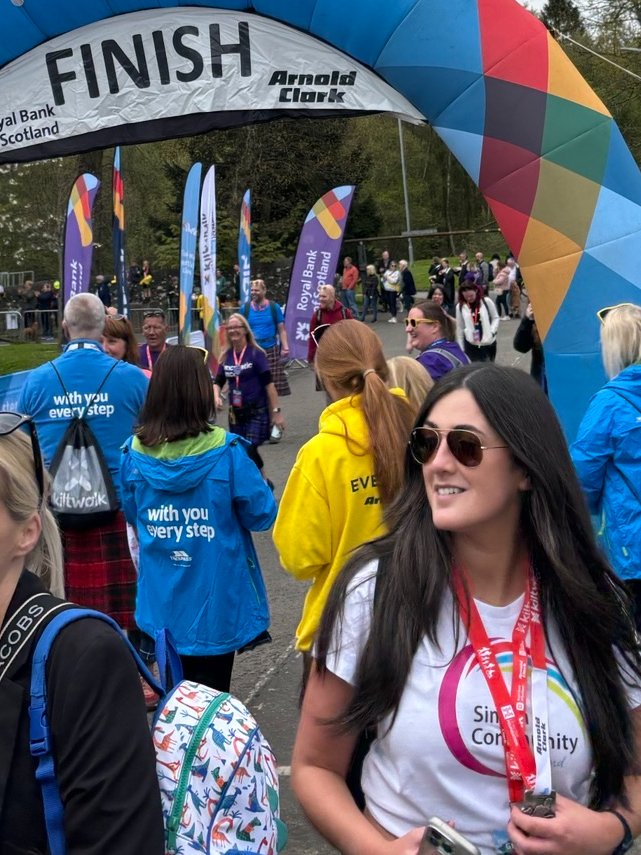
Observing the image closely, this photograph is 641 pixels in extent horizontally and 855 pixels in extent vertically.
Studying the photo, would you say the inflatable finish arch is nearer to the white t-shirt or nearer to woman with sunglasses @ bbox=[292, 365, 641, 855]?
woman with sunglasses @ bbox=[292, 365, 641, 855]

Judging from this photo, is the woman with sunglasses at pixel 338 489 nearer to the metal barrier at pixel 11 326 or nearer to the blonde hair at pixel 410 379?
the blonde hair at pixel 410 379

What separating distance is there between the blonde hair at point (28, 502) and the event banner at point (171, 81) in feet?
12.1

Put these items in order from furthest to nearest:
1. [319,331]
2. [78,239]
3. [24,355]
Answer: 1. [24,355]
2. [78,239]
3. [319,331]

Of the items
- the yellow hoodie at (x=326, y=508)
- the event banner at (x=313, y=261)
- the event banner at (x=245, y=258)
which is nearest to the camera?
the yellow hoodie at (x=326, y=508)

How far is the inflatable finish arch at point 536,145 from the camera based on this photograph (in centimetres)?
477

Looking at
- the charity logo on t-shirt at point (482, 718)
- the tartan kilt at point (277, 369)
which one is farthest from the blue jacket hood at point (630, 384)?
the tartan kilt at point (277, 369)

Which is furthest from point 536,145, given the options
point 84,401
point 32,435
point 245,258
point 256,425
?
point 245,258

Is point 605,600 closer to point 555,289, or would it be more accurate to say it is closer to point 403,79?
point 555,289

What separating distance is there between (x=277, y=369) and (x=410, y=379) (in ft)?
26.1

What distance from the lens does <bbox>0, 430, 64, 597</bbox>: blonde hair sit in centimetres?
194

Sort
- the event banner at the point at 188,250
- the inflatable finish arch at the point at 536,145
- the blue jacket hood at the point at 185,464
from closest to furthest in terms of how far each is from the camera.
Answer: the blue jacket hood at the point at 185,464, the inflatable finish arch at the point at 536,145, the event banner at the point at 188,250

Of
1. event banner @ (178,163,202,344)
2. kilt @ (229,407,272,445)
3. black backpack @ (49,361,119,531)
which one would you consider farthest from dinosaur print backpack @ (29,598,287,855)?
event banner @ (178,163,202,344)

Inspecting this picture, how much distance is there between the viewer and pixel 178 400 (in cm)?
421

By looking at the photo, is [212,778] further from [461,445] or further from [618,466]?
[618,466]
